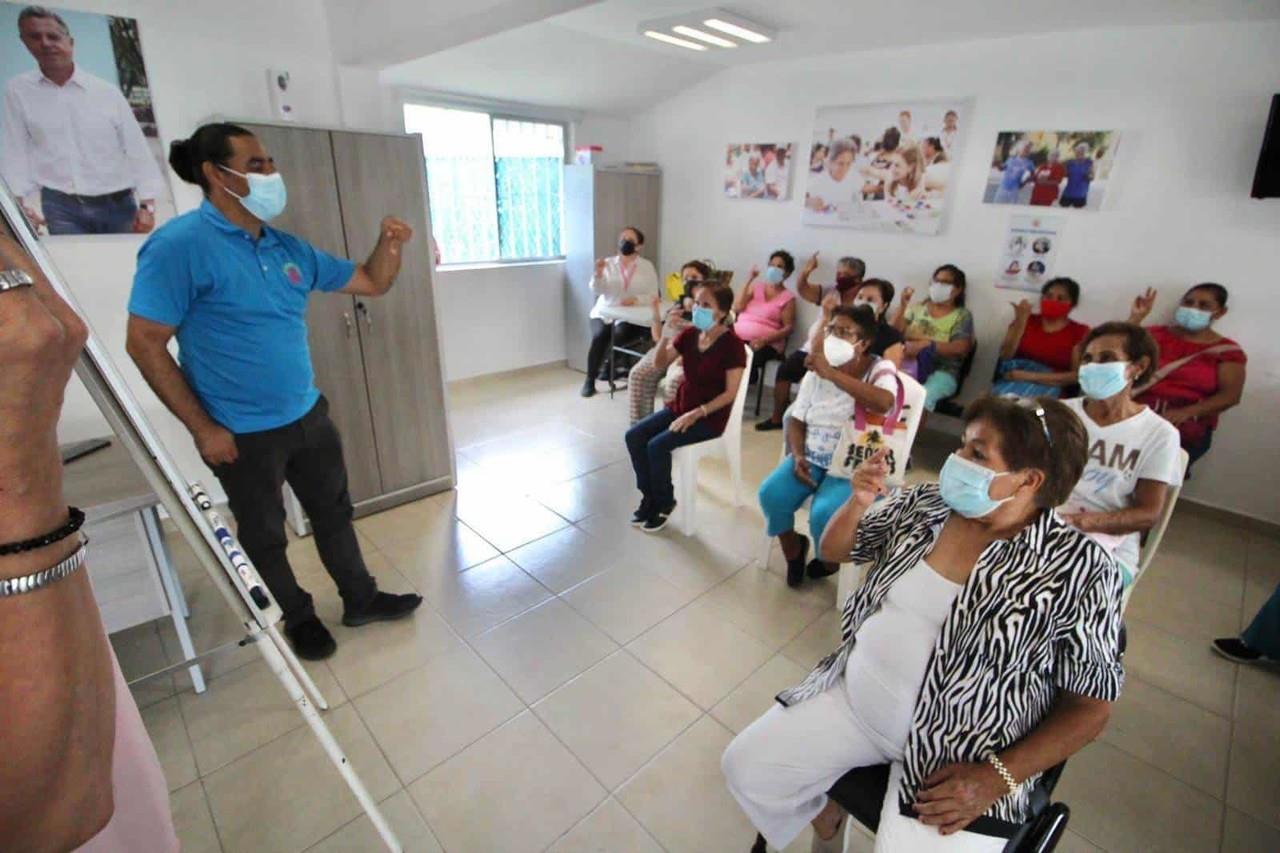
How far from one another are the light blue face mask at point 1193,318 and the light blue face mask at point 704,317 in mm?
2437

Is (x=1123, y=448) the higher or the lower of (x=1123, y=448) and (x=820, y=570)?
the higher

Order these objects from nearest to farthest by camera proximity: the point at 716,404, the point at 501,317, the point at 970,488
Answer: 1. the point at 970,488
2. the point at 716,404
3. the point at 501,317

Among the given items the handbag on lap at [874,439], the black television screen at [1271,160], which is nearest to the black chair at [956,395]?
the black television screen at [1271,160]

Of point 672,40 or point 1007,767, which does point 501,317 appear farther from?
point 1007,767

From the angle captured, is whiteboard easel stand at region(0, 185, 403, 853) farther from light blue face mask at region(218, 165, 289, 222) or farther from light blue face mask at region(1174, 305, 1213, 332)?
light blue face mask at region(1174, 305, 1213, 332)

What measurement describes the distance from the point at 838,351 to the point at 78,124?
3033 millimetres

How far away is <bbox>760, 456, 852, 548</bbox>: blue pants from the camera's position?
2.32 metres

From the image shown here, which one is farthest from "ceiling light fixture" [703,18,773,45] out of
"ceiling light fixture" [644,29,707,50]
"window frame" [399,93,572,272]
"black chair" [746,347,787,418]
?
"black chair" [746,347,787,418]

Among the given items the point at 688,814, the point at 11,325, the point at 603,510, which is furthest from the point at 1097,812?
the point at 11,325

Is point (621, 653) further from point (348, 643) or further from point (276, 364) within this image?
point (276, 364)

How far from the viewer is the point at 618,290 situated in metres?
4.96

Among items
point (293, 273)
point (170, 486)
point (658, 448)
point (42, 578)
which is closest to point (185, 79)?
point (293, 273)

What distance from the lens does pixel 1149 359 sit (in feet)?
6.06

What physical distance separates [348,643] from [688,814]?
53.8 inches
